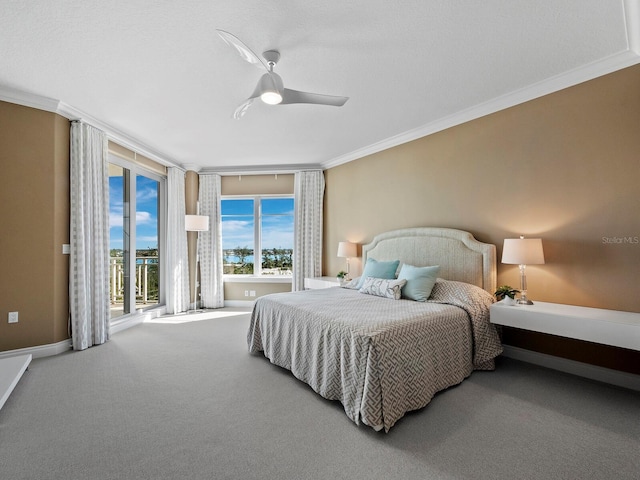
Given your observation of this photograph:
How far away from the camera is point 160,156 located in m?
5.08

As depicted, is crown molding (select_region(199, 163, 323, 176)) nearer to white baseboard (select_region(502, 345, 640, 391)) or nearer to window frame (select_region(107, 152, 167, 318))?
window frame (select_region(107, 152, 167, 318))

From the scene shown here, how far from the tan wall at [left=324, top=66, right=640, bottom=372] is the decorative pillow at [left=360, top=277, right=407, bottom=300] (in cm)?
109

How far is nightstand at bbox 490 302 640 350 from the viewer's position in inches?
84.1

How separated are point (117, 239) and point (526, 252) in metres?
5.11

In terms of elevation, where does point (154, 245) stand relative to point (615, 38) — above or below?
below

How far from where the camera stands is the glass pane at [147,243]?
197 inches

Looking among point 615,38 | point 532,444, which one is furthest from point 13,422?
point 615,38

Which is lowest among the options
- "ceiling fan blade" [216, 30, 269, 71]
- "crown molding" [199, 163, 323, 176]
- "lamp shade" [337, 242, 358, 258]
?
"lamp shade" [337, 242, 358, 258]

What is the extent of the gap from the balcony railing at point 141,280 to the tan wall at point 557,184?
14.4 ft

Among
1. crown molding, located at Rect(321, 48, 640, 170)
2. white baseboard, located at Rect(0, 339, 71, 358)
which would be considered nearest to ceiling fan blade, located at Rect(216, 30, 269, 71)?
crown molding, located at Rect(321, 48, 640, 170)

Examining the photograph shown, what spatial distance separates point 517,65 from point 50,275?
16.5 feet

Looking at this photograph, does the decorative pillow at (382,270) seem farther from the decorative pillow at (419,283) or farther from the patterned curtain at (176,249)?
the patterned curtain at (176,249)

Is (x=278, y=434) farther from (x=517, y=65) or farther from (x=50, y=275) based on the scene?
(x=517, y=65)

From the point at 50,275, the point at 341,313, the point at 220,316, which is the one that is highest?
the point at 50,275
